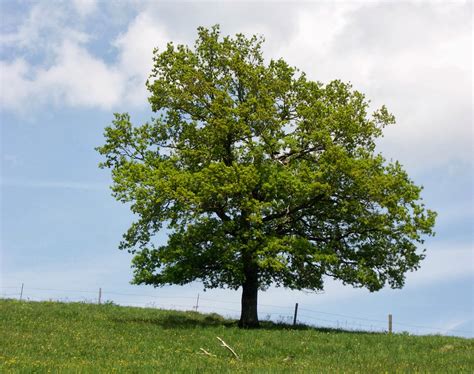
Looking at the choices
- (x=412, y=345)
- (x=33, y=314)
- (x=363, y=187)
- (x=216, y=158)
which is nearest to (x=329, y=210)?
(x=363, y=187)

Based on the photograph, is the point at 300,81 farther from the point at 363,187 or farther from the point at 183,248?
the point at 183,248

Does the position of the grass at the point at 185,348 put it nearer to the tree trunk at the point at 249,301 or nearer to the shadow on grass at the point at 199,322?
the shadow on grass at the point at 199,322

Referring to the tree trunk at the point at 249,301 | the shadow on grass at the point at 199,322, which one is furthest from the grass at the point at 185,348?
the tree trunk at the point at 249,301

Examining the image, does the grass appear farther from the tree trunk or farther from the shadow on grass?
the tree trunk

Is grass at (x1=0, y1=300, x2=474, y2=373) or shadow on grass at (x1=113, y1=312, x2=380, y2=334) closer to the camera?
grass at (x1=0, y1=300, x2=474, y2=373)

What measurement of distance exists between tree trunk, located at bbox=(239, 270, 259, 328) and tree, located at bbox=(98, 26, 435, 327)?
7 cm

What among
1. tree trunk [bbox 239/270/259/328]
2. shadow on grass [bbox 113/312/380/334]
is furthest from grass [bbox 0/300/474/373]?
tree trunk [bbox 239/270/259/328]

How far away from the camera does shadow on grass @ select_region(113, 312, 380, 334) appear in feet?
114

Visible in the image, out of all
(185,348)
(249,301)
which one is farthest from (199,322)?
(185,348)

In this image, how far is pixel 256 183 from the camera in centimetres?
3203

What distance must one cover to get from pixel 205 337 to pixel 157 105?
15680 millimetres

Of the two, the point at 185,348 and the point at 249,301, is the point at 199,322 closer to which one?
the point at 249,301

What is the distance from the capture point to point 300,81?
36438 millimetres

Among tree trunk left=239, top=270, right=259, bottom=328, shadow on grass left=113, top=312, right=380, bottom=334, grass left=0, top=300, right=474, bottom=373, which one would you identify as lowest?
grass left=0, top=300, right=474, bottom=373
